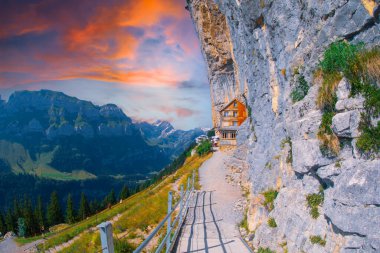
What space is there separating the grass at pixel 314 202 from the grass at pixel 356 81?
5.06 feet

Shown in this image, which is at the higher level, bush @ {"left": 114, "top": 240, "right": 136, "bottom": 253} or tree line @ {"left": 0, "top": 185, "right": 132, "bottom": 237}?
bush @ {"left": 114, "top": 240, "right": 136, "bottom": 253}

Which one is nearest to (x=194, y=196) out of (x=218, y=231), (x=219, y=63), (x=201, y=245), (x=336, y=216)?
(x=218, y=231)

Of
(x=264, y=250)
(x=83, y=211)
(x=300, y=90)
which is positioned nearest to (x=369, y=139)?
(x=300, y=90)

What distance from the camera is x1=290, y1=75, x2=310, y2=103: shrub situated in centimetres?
1148

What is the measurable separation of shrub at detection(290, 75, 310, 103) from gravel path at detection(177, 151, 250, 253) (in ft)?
22.2

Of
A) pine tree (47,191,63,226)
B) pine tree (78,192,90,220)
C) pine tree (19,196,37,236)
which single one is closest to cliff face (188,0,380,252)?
pine tree (19,196,37,236)

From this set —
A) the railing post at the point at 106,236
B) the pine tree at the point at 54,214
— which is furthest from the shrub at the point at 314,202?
the pine tree at the point at 54,214

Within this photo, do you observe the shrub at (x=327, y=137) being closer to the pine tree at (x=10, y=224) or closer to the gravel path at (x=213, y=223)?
the gravel path at (x=213, y=223)

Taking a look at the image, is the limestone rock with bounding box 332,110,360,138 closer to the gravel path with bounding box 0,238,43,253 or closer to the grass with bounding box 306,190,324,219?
the grass with bounding box 306,190,324,219

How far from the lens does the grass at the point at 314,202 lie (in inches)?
324

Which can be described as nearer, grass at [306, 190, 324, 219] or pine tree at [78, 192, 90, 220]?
grass at [306, 190, 324, 219]

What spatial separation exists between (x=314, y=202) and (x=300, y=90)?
511 centimetres

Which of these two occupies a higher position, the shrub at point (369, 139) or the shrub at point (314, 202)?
the shrub at point (369, 139)

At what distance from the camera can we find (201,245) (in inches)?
447
